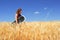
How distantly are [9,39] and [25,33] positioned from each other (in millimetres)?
299

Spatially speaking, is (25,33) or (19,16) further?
(19,16)

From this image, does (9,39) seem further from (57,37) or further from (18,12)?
(18,12)

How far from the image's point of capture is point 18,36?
8.86 ft

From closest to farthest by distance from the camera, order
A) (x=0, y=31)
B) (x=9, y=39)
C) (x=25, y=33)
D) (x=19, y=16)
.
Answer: (x=9, y=39) < (x=25, y=33) < (x=0, y=31) < (x=19, y=16)

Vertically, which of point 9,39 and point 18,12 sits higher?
point 18,12

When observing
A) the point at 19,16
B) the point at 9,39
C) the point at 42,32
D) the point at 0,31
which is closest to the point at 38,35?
the point at 42,32

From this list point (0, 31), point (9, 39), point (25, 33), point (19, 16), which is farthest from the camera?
point (19, 16)

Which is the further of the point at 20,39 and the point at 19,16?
the point at 19,16

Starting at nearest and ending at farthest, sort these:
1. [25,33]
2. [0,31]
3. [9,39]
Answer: [9,39] → [25,33] → [0,31]

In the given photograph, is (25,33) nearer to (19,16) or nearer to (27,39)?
(27,39)

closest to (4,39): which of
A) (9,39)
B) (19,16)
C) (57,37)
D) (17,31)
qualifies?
(9,39)

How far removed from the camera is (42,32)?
2920mm

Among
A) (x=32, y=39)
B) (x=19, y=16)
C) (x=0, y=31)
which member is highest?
(x=19, y=16)

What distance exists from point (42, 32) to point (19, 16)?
441cm
